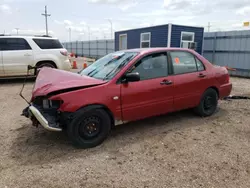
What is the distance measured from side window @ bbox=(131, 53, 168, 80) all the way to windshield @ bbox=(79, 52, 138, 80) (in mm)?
210

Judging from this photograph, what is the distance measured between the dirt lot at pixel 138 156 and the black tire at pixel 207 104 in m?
0.22

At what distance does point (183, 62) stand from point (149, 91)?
1.11 meters

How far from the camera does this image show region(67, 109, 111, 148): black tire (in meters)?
3.14

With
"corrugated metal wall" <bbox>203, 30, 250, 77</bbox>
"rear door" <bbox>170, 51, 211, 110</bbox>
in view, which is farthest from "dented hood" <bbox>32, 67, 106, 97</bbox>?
"corrugated metal wall" <bbox>203, 30, 250, 77</bbox>

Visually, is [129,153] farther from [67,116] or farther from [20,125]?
[20,125]

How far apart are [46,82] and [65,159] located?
1299 millimetres

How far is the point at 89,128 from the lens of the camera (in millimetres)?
3285

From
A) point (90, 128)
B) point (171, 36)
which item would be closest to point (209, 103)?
point (90, 128)

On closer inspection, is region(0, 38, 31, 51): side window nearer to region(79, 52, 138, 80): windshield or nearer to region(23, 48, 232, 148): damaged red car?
region(23, 48, 232, 148): damaged red car

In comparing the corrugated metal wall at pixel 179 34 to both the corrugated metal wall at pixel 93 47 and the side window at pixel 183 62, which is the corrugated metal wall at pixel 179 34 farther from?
the corrugated metal wall at pixel 93 47

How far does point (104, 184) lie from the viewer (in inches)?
99.3

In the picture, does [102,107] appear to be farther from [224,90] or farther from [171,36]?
[171,36]

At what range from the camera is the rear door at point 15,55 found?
8195mm

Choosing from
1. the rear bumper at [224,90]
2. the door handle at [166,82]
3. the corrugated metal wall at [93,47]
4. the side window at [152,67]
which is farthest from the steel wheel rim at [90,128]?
the corrugated metal wall at [93,47]
